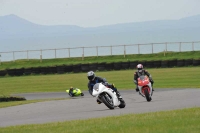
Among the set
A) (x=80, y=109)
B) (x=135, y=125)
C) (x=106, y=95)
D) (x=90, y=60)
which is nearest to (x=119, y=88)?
(x=80, y=109)

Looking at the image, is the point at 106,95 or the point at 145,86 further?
the point at 145,86

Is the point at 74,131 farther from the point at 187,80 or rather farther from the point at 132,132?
the point at 187,80

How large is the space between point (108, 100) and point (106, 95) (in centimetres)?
23

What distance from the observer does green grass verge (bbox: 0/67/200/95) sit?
34844 mm

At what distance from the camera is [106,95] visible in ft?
60.4

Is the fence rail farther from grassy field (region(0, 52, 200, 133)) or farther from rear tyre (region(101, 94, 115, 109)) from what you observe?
rear tyre (region(101, 94, 115, 109))

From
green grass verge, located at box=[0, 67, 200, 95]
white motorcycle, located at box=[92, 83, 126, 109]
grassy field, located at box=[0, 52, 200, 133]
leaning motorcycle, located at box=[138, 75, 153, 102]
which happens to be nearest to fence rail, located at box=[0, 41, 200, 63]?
grassy field, located at box=[0, 52, 200, 133]

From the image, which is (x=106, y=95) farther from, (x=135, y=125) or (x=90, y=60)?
(x=90, y=60)

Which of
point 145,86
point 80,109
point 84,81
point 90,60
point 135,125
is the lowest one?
point 84,81

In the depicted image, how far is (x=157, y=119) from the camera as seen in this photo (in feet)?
43.6

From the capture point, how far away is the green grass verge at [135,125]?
11.5 m

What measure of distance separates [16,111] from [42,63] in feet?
128

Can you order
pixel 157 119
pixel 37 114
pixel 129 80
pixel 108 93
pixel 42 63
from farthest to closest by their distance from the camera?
pixel 42 63 → pixel 129 80 → pixel 37 114 → pixel 108 93 → pixel 157 119

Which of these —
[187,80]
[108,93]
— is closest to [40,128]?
[108,93]
